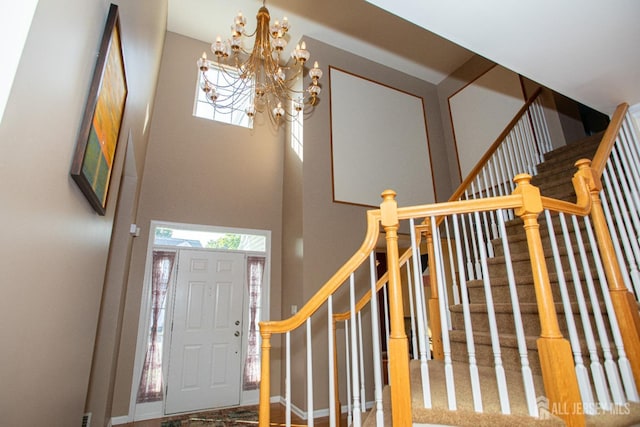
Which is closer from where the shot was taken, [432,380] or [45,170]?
[45,170]

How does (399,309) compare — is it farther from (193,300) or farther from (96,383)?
(193,300)

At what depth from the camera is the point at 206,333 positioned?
436cm

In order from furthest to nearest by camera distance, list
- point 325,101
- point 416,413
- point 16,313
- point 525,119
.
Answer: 1. point 325,101
2. point 525,119
3. point 416,413
4. point 16,313

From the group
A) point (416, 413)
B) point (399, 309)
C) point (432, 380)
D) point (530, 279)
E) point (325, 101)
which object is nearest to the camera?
point (416, 413)

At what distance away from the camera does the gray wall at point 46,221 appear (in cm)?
84

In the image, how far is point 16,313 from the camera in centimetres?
92

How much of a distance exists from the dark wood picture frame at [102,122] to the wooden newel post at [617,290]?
8.62ft

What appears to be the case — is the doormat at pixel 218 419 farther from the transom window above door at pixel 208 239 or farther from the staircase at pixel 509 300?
the staircase at pixel 509 300

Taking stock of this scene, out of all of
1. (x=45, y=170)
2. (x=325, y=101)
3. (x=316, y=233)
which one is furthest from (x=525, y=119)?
(x=45, y=170)

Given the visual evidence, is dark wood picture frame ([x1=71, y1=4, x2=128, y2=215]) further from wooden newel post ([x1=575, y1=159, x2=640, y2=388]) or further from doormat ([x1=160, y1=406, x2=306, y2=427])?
doormat ([x1=160, y1=406, x2=306, y2=427])

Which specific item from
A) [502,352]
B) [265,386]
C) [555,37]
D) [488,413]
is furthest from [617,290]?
[265,386]

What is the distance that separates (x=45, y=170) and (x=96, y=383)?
3120 mm

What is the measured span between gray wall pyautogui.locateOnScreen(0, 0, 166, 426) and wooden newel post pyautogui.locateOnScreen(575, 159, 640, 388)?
2.59m

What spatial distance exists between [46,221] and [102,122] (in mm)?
709
